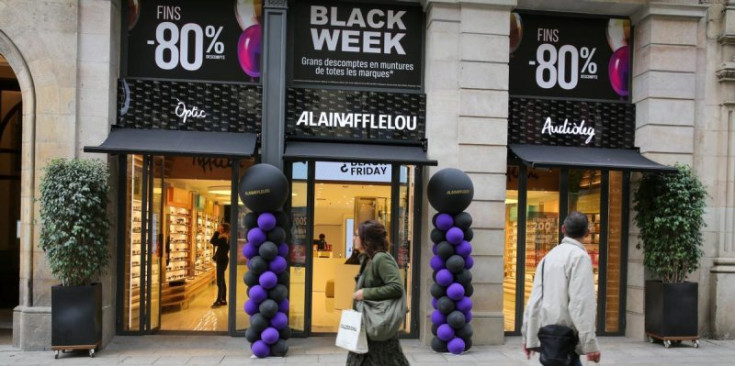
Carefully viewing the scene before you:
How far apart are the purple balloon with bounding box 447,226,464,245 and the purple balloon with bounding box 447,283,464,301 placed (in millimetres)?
583

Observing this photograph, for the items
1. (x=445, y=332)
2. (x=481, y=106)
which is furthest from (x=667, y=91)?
(x=445, y=332)

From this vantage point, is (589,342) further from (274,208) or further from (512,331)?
(512,331)

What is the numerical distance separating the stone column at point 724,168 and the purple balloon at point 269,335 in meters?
7.02

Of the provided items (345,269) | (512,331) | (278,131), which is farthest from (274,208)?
(512,331)

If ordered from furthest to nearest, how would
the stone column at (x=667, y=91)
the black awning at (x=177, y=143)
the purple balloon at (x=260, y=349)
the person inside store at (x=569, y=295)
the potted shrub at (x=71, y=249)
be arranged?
the stone column at (x=667, y=91) < the black awning at (x=177, y=143) < the purple balloon at (x=260, y=349) < the potted shrub at (x=71, y=249) < the person inside store at (x=569, y=295)

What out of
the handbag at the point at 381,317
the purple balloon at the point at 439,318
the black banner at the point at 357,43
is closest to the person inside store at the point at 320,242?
the purple balloon at the point at 439,318

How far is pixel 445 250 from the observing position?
7918 millimetres

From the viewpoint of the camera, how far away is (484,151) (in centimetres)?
884

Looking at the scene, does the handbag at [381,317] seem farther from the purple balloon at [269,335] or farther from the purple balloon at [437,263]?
the purple balloon at [437,263]

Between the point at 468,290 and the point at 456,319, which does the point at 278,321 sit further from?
the point at 468,290

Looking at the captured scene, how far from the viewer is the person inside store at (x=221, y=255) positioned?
31.1 feet

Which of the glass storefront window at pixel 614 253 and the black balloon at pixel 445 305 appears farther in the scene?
the glass storefront window at pixel 614 253

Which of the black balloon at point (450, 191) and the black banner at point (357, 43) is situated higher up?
the black banner at point (357, 43)

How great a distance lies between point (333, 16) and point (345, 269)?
13.3 feet
